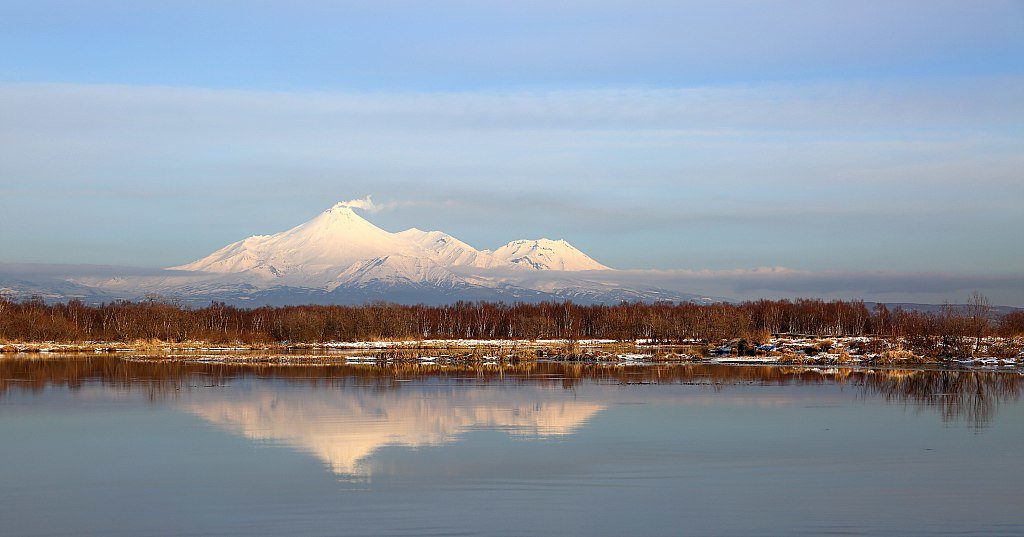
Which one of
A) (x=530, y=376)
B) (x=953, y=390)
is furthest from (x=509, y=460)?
(x=530, y=376)

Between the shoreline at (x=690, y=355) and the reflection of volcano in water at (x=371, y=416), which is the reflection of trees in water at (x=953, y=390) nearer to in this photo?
the shoreline at (x=690, y=355)

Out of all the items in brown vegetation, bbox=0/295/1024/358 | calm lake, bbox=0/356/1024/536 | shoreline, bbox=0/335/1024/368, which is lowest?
calm lake, bbox=0/356/1024/536

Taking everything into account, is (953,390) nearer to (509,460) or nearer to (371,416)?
(371,416)

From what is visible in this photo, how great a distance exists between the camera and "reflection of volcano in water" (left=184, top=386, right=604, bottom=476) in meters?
20.9

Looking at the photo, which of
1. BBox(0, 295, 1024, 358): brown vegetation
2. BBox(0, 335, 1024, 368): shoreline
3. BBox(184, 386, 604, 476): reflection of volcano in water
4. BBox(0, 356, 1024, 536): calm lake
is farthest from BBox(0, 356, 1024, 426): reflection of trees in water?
BBox(0, 295, 1024, 358): brown vegetation

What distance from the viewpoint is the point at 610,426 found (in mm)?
23594

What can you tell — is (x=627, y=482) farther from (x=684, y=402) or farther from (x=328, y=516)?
(x=684, y=402)

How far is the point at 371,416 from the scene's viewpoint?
25.5 metres

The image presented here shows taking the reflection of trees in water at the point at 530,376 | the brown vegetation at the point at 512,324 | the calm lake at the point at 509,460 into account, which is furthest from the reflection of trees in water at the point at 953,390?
the brown vegetation at the point at 512,324

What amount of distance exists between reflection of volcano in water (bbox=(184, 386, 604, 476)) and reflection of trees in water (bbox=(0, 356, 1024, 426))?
396cm

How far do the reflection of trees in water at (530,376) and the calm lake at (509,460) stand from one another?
49 cm

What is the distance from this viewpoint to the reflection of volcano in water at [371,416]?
823 inches

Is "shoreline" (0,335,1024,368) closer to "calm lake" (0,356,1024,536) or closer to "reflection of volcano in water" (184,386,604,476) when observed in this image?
"calm lake" (0,356,1024,536)

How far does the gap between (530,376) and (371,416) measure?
16813mm
